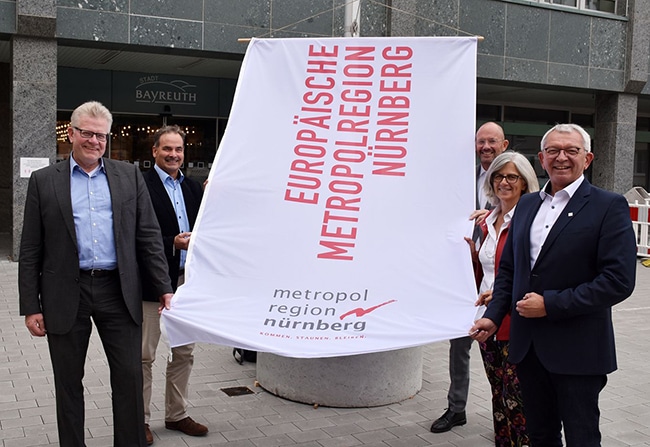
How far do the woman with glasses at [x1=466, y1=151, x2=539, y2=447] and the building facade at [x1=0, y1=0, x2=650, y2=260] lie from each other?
25.7 feet

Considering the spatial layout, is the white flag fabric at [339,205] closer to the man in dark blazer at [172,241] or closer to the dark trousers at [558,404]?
the man in dark blazer at [172,241]

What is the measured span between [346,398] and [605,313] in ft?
8.27

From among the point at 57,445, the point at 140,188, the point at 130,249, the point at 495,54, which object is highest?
the point at 495,54

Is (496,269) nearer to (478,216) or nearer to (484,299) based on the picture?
(484,299)

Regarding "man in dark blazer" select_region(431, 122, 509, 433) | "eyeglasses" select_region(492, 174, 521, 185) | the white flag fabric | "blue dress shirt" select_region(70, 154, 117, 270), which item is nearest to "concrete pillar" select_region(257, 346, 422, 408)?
"man in dark blazer" select_region(431, 122, 509, 433)

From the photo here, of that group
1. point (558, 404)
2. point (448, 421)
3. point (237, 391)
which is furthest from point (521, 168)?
point (237, 391)

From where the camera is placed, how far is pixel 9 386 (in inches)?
221

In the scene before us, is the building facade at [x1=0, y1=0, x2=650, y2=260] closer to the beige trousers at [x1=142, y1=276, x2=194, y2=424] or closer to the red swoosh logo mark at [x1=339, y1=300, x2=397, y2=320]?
the beige trousers at [x1=142, y1=276, x2=194, y2=424]

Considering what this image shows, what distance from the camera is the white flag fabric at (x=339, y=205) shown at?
4098 mm

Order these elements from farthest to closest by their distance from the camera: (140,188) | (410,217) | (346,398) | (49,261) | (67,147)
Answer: (67,147), (346,398), (410,217), (140,188), (49,261)

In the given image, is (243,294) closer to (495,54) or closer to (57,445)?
(57,445)

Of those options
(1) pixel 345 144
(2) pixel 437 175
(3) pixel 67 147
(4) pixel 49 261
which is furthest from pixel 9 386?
(3) pixel 67 147

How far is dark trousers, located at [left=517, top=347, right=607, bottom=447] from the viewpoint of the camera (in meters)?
3.18

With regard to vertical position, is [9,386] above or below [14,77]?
below
